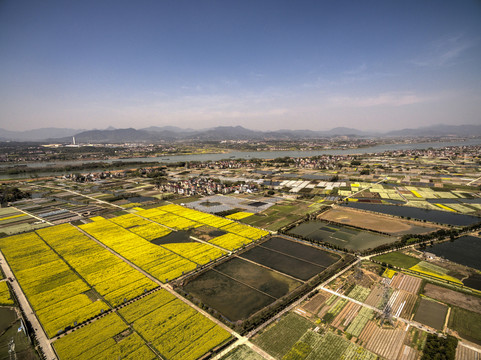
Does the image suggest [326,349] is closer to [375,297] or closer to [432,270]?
[375,297]

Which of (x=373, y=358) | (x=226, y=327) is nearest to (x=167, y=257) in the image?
(x=226, y=327)

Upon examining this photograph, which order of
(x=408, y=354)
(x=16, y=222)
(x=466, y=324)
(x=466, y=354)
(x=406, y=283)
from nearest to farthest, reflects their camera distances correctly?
1. (x=466, y=354)
2. (x=408, y=354)
3. (x=466, y=324)
4. (x=406, y=283)
5. (x=16, y=222)

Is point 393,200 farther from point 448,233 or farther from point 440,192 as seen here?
point 448,233

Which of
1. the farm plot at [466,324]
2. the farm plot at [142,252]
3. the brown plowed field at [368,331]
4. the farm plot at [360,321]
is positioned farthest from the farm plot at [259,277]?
the farm plot at [466,324]

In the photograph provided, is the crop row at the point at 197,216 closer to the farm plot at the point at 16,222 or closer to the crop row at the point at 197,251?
the crop row at the point at 197,251

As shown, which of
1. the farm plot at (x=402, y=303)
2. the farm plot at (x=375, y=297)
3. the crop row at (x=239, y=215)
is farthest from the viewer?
the crop row at (x=239, y=215)

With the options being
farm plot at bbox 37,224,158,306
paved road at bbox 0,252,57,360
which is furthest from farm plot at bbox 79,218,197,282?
paved road at bbox 0,252,57,360

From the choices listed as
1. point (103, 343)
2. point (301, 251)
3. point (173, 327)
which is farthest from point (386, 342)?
point (103, 343)
